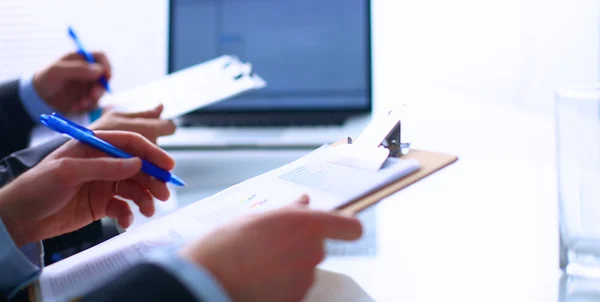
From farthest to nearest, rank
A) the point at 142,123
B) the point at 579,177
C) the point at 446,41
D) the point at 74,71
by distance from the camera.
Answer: the point at 446,41
the point at 74,71
the point at 142,123
the point at 579,177

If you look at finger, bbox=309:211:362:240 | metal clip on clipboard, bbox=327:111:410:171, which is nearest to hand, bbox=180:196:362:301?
finger, bbox=309:211:362:240

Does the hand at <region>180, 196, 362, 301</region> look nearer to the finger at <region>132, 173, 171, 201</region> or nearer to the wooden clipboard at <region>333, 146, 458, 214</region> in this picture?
the wooden clipboard at <region>333, 146, 458, 214</region>

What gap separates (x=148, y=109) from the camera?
69 cm

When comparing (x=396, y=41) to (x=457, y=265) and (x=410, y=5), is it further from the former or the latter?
(x=457, y=265)

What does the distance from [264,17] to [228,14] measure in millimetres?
77

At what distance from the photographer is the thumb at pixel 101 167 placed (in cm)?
43

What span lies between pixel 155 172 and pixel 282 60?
0.53 meters

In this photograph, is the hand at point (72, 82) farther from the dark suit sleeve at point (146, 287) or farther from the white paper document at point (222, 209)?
the dark suit sleeve at point (146, 287)

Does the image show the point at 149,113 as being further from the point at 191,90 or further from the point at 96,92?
the point at 96,92

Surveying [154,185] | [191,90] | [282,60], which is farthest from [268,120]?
[154,185]

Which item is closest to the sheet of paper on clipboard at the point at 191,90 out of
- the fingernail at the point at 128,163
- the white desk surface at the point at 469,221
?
the white desk surface at the point at 469,221

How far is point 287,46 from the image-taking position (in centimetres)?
95

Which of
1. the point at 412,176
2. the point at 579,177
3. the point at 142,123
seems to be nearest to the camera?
the point at 412,176

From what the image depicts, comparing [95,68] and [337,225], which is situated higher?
[95,68]
